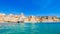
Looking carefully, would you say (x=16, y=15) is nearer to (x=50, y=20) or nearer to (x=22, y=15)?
(x=22, y=15)

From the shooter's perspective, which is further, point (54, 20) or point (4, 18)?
point (54, 20)

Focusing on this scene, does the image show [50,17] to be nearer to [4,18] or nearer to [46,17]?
[46,17]

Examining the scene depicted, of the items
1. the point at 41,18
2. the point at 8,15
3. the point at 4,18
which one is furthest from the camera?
the point at 41,18

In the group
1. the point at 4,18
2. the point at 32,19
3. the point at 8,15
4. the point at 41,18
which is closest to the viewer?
the point at 4,18

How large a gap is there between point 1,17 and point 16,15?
15851 millimetres

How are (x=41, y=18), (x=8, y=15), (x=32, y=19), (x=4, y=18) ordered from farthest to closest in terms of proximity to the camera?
(x=41, y=18), (x=32, y=19), (x=8, y=15), (x=4, y=18)

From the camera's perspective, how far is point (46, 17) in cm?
12962

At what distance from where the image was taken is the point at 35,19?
4638 inches

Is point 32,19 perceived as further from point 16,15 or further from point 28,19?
point 16,15

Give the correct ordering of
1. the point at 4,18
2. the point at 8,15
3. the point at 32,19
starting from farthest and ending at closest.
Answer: the point at 32,19 → the point at 8,15 → the point at 4,18

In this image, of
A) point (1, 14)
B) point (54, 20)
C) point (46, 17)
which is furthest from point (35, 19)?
point (1, 14)

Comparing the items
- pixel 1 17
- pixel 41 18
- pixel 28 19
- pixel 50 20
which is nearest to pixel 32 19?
pixel 28 19

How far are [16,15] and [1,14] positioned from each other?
1382 cm

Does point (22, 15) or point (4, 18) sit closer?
point (4, 18)
